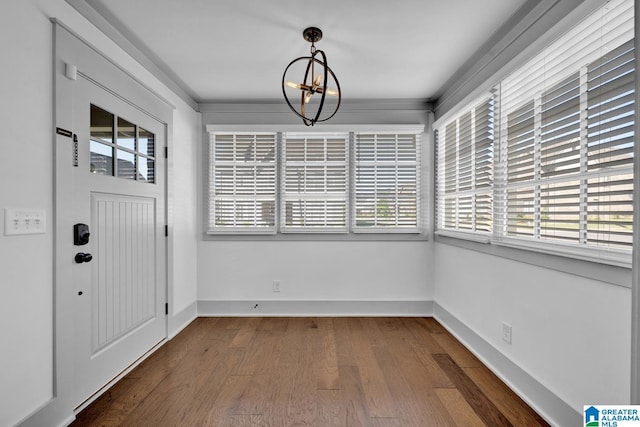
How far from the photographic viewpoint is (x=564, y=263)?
5.95 feet

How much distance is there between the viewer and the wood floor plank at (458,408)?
6.23ft

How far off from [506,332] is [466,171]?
144 centimetres

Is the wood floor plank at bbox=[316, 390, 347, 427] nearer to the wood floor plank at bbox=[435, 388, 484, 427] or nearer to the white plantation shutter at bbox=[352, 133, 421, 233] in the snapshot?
the wood floor plank at bbox=[435, 388, 484, 427]

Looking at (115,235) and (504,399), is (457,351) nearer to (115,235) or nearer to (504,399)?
(504,399)

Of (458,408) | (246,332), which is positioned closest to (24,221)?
(246,332)

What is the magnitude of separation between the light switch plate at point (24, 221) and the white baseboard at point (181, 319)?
5.81 ft

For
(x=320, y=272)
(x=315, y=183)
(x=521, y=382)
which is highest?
(x=315, y=183)

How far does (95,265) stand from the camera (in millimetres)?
2176

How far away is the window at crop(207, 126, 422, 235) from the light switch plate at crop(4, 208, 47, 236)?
2176 mm

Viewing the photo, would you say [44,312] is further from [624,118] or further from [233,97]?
[624,118]

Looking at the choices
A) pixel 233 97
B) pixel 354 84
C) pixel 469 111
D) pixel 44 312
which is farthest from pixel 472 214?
pixel 44 312

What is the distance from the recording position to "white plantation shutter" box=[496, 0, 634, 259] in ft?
4.85

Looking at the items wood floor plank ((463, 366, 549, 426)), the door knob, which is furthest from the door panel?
wood floor plank ((463, 366, 549, 426))

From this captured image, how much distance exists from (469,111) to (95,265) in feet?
10.7
